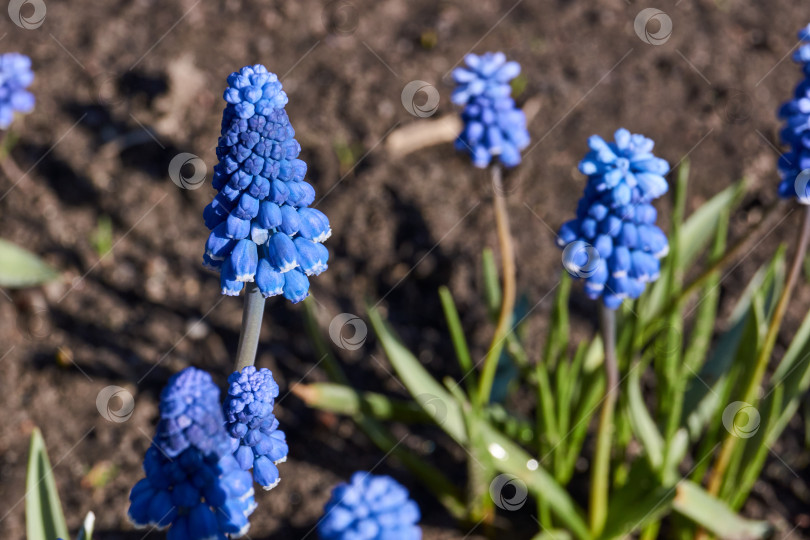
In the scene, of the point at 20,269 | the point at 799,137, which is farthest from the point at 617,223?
the point at 20,269

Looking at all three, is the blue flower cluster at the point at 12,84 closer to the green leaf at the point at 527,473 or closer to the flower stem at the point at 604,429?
the green leaf at the point at 527,473

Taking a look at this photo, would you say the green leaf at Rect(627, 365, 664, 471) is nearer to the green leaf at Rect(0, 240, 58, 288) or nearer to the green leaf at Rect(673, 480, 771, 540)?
the green leaf at Rect(673, 480, 771, 540)

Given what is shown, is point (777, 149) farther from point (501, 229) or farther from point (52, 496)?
point (52, 496)

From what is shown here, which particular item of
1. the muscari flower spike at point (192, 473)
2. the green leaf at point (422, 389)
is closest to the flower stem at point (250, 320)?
the muscari flower spike at point (192, 473)

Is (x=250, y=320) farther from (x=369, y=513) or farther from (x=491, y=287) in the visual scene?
(x=491, y=287)

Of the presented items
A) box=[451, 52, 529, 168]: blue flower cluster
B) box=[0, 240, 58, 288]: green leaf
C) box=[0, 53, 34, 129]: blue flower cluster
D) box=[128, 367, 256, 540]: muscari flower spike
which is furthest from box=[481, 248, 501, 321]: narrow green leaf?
box=[0, 53, 34, 129]: blue flower cluster

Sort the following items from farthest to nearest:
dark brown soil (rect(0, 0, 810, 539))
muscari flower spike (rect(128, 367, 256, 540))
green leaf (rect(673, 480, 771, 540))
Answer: dark brown soil (rect(0, 0, 810, 539)), green leaf (rect(673, 480, 771, 540)), muscari flower spike (rect(128, 367, 256, 540))

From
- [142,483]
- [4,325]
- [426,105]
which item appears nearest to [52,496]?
[142,483]
